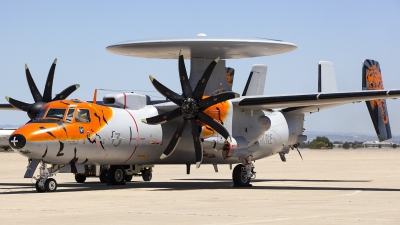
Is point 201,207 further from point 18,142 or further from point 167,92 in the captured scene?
point 167,92

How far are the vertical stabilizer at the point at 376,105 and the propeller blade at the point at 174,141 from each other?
9386mm

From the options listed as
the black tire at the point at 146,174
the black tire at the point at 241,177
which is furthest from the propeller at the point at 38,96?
the black tire at the point at 241,177

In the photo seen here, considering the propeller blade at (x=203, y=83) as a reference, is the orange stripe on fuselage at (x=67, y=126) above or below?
below

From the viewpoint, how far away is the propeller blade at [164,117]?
2627cm

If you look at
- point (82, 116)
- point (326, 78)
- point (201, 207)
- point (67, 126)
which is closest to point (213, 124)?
point (82, 116)

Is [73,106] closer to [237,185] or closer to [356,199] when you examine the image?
[237,185]

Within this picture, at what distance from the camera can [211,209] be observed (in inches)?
679

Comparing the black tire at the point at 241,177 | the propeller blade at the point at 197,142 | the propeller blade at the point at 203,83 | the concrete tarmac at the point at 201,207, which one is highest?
the propeller blade at the point at 203,83

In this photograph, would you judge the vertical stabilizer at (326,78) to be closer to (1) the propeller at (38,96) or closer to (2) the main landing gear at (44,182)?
(1) the propeller at (38,96)

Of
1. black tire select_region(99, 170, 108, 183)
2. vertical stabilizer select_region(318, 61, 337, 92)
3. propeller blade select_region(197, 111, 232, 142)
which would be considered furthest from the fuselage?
black tire select_region(99, 170, 108, 183)

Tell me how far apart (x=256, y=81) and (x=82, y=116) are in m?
10.8

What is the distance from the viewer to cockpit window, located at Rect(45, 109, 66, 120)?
2422cm

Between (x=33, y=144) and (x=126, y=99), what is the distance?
5.50 metres

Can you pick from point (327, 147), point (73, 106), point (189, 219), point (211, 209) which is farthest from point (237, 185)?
point (327, 147)
